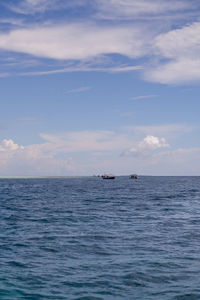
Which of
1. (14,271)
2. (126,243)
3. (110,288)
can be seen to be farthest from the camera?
(126,243)

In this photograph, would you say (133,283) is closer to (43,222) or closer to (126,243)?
(126,243)

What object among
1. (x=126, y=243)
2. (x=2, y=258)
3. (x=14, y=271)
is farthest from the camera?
(x=126, y=243)

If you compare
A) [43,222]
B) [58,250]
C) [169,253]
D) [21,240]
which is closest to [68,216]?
[43,222]

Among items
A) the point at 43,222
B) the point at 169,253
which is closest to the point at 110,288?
the point at 169,253

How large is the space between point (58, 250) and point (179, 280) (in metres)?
9.06

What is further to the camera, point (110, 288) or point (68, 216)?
point (68, 216)

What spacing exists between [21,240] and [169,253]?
11333mm

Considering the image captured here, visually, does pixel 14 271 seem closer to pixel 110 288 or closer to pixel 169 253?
pixel 110 288

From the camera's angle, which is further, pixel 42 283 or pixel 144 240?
pixel 144 240

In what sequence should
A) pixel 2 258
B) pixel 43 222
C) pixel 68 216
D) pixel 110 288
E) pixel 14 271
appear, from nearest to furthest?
pixel 110 288
pixel 14 271
pixel 2 258
pixel 43 222
pixel 68 216

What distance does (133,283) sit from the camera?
51.6ft

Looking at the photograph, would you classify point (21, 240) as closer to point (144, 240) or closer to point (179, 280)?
point (144, 240)

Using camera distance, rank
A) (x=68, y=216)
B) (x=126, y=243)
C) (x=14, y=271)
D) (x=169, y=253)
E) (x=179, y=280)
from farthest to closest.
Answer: (x=68, y=216) → (x=126, y=243) → (x=169, y=253) → (x=14, y=271) → (x=179, y=280)

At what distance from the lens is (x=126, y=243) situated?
24312 mm
